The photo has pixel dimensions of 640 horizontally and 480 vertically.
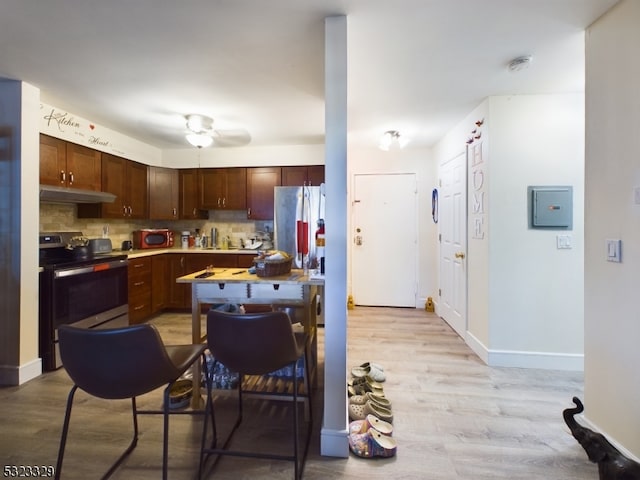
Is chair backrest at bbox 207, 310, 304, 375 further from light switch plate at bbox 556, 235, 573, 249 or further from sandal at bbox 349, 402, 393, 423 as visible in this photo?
light switch plate at bbox 556, 235, 573, 249

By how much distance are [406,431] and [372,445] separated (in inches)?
12.7

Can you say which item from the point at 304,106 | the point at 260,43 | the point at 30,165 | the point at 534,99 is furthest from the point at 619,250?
the point at 30,165

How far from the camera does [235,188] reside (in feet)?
14.8

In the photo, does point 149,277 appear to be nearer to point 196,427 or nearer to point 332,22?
point 196,427

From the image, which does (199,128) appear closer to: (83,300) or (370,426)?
(83,300)

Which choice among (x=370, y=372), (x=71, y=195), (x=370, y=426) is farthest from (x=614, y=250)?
(x=71, y=195)

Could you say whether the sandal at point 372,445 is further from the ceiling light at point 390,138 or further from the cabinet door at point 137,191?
the cabinet door at point 137,191

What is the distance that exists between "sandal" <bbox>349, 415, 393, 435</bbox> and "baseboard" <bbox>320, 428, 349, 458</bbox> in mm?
113

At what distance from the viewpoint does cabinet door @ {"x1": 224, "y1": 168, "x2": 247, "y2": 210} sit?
14.8 feet

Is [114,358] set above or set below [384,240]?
below

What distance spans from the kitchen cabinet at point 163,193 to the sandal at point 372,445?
391cm

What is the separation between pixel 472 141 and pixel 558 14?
4.72 ft

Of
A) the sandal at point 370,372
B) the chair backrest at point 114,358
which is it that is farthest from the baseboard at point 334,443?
the chair backrest at point 114,358

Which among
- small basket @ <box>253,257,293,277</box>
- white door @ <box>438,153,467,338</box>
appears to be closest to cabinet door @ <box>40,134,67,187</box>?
small basket @ <box>253,257,293,277</box>
